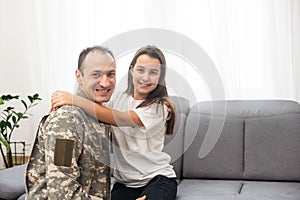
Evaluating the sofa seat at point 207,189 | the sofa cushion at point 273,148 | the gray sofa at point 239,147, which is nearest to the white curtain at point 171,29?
the gray sofa at point 239,147

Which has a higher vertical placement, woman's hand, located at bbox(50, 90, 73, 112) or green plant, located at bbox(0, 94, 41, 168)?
woman's hand, located at bbox(50, 90, 73, 112)

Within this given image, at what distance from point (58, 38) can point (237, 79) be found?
136 cm

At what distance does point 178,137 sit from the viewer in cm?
227

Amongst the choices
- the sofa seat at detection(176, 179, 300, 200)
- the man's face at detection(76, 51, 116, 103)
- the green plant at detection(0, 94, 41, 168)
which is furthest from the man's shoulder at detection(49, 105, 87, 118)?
the green plant at detection(0, 94, 41, 168)

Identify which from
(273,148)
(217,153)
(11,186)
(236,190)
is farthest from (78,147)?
(273,148)

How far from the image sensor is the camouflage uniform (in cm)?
170

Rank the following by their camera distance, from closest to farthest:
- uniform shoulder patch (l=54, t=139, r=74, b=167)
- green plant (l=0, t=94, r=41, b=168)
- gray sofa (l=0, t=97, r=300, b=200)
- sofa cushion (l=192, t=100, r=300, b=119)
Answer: uniform shoulder patch (l=54, t=139, r=74, b=167)
gray sofa (l=0, t=97, r=300, b=200)
sofa cushion (l=192, t=100, r=300, b=119)
green plant (l=0, t=94, r=41, b=168)

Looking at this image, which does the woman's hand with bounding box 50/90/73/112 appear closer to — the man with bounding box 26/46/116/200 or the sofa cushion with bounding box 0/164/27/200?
the man with bounding box 26/46/116/200

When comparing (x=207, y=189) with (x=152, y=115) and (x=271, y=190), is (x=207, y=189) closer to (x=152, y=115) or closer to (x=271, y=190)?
(x=271, y=190)

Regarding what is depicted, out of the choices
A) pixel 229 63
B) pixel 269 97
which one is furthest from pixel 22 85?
pixel 269 97

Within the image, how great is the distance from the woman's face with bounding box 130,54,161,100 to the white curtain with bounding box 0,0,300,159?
71 centimetres

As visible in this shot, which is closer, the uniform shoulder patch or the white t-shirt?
the uniform shoulder patch

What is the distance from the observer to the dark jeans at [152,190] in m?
2.11

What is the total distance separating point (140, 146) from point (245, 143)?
922 mm
